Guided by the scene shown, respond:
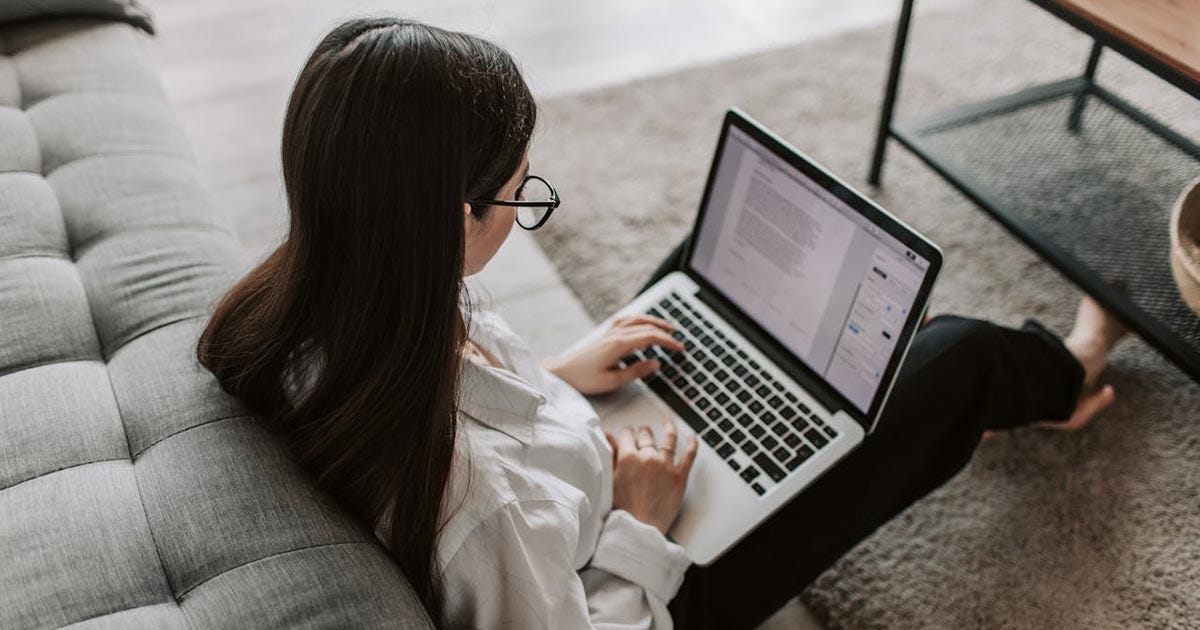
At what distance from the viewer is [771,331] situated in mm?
1246

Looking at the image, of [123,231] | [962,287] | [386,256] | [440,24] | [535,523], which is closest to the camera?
[386,256]

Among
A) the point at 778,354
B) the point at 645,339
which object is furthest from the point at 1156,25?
the point at 645,339

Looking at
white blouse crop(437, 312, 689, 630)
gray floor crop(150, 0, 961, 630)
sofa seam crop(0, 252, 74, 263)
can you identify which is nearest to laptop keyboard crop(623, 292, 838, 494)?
white blouse crop(437, 312, 689, 630)

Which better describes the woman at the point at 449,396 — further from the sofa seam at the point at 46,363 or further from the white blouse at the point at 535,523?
the sofa seam at the point at 46,363

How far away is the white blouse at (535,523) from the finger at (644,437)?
0.05 m

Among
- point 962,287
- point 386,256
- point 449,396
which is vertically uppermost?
point 386,256

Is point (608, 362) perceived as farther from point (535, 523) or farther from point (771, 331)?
point (535, 523)

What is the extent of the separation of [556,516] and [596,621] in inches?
6.2

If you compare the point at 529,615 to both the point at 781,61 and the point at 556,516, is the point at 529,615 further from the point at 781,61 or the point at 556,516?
the point at 781,61

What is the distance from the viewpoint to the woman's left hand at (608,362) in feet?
3.91

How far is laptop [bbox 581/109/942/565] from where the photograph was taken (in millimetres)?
1089

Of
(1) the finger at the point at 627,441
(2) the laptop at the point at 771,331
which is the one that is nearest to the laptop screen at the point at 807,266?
(2) the laptop at the point at 771,331

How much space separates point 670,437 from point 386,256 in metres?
0.49

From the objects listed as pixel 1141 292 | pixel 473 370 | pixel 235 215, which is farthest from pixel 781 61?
pixel 473 370
